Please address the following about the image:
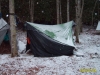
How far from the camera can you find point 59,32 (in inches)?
422

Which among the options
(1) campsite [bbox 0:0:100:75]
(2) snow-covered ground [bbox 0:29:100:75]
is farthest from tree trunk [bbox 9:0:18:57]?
(2) snow-covered ground [bbox 0:29:100:75]

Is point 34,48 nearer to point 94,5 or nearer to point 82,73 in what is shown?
point 82,73

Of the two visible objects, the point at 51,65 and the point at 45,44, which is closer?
the point at 51,65

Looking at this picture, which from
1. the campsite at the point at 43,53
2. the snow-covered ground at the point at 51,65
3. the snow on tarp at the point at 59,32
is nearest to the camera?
the snow-covered ground at the point at 51,65

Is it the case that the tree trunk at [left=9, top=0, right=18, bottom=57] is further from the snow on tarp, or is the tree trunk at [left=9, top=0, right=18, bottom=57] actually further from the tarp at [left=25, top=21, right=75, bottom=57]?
the snow on tarp

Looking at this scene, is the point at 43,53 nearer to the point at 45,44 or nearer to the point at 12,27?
the point at 45,44

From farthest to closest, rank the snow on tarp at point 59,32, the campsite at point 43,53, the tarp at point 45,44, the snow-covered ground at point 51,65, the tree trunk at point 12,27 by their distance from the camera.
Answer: the snow on tarp at point 59,32 → the tarp at point 45,44 → the tree trunk at point 12,27 → the campsite at point 43,53 → the snow-covered ground at point 51,65

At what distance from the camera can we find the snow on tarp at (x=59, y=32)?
33.1ft

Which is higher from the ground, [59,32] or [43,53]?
[59,32]

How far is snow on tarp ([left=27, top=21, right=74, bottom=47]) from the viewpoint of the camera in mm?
10086

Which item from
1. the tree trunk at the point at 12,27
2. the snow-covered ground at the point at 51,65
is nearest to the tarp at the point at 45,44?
the snow-covered ground at the point at 51,65

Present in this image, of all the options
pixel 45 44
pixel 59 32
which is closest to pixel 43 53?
pixel 45 44

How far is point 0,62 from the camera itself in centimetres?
859

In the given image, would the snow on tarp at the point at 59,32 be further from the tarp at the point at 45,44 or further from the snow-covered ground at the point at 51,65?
the snow-covered ground at the point at 51,65
